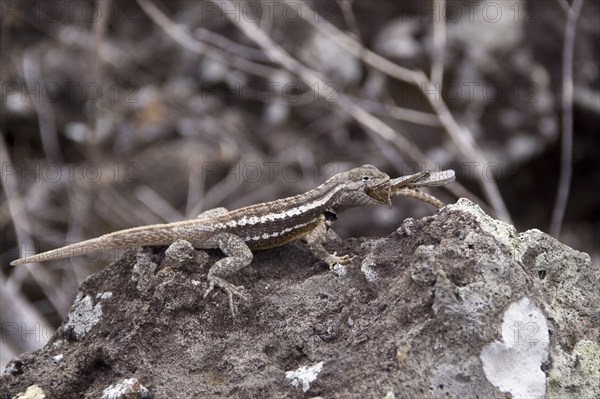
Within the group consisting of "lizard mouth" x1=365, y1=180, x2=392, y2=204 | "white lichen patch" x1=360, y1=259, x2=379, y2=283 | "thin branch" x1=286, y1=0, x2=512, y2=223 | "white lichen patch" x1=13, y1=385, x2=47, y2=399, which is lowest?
"white lichen patch" x1=13, y1=385, x2=47, y2=399

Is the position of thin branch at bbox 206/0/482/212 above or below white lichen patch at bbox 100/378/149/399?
above

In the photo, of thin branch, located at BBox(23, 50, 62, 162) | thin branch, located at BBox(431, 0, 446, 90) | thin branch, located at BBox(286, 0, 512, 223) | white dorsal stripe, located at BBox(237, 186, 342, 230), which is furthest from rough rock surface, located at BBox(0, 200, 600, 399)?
thin branch, located at BBox(23, 50, 62, 162)

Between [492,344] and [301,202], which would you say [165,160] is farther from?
[492,344]

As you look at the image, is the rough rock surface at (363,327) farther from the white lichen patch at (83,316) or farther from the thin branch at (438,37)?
the thin branch at (438,37)

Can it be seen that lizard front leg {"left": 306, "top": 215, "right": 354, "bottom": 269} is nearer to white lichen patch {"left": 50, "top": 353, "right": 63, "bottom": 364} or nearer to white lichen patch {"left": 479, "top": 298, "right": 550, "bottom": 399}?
white lichen patch {"left": 479, "top": 298, "right": 550, "bottom": 399}

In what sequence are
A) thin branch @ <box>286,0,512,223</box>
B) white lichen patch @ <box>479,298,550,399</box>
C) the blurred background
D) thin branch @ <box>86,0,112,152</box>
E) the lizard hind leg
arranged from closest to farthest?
white lichen patch @ <box>479,298,550,399</box> < the lizard hind leg < thin branch @ <box>286,0,512,223</box> < thin branch @ <box>86,0,112,152</box> < the blurred background

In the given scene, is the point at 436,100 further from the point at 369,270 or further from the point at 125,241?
the point at 369,270

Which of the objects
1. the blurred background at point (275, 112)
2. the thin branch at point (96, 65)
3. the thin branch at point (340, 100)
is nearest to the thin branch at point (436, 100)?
the blurred background at point (275, 112)
